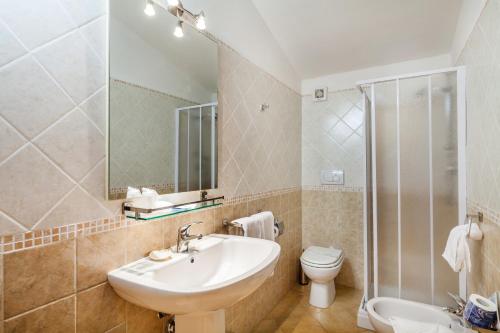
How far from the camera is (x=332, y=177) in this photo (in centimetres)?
290

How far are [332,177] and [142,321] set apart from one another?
2.26 metres

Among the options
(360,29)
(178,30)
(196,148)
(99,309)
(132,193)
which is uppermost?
(360,29)

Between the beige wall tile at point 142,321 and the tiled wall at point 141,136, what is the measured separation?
1.70ft

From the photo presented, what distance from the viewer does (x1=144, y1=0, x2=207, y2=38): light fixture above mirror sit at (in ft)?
4.21

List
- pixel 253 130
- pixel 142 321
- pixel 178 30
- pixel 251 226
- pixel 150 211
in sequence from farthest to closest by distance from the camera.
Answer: pixel 253 130 < pixel 251 226 < pixel 178 30 < pixel 142 321 < pixel 150 211

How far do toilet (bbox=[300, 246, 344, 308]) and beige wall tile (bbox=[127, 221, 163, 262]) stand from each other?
5.13ft

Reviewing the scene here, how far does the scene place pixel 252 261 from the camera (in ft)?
4.74

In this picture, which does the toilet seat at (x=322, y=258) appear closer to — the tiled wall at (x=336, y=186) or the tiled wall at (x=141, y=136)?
the tiled wall at (x=336, y=186)

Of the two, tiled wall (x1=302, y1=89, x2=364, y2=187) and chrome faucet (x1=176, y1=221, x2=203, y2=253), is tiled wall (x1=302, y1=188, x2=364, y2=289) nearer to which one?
tiled wall (x1=302, y1=89, x2=364, y2=187)

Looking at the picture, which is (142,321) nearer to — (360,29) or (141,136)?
(141,136)

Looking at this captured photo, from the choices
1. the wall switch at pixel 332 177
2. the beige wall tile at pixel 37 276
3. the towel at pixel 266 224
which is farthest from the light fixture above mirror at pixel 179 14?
the wall switch at pixel 332 177

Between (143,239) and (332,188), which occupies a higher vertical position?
(332,188)

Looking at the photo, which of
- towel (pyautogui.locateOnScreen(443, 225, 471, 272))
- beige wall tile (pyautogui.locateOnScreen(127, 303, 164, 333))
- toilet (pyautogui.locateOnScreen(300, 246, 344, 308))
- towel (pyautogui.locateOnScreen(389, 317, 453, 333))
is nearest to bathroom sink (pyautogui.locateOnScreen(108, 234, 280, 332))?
beige wall tile (pyautogui.locateOnScreen(127, 303, 164, 333))

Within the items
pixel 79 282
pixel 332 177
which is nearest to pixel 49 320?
pixel 79 282
